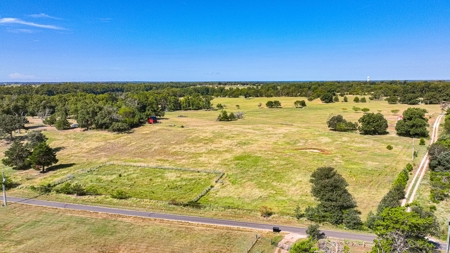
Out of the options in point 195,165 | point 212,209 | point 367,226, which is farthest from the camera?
point 195,165

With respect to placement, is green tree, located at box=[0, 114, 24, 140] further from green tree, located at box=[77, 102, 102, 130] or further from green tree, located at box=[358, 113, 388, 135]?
green tree, located at box=[358, 113, 388, 135]

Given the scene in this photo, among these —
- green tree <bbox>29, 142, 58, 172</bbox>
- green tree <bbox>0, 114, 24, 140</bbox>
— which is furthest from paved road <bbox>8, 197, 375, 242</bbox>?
green tree <bbox>0, 114, 24, 140</bbox>

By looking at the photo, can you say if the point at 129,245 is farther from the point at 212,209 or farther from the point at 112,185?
the point at 112,185

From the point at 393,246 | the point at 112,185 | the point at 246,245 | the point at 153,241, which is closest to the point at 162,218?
the point at 153,241

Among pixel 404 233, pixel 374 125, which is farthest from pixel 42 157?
pixel 374 125

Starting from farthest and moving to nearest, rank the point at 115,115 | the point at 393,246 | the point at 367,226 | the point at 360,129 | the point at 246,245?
1. the point at 115,115
2. the point at 360,129
3. the point at 367,226
4. the point at 246,245
5. the point at 393,246

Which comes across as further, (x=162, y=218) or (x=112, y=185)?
(x=112, y=185)
